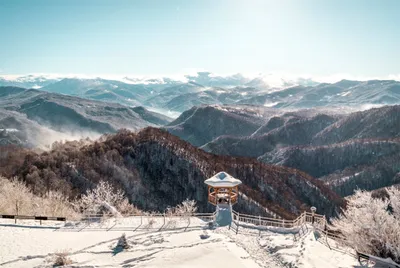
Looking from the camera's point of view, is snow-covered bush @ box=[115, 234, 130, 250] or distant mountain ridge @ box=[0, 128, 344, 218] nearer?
snow-covered bush @ box=[115, 234, 130, 250]

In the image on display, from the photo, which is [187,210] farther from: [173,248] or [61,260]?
[61,260]

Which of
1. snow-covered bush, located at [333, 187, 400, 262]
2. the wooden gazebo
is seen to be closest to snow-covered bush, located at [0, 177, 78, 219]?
the wooden gazebo

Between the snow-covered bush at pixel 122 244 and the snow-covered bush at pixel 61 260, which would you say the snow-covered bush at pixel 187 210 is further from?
the snow-covered bush at pixel 61 260

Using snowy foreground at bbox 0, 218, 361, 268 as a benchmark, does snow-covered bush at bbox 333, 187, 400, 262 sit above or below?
above

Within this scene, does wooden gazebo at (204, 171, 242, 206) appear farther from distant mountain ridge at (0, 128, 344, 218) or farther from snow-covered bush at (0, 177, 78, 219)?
distant mountain ridge at (0, 128, 344, 218)

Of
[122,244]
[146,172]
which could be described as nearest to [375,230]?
[122,244]

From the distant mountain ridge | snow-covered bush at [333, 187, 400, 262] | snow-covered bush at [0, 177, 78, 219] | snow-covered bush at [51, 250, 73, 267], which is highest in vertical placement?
snow-covered bush at [333, 187, 400, 262]
